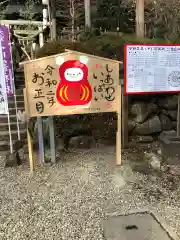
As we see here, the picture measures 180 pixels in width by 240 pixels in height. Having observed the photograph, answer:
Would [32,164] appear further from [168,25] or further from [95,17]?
[95,17]

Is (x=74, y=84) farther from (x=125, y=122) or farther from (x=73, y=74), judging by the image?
(x=125, y=122)

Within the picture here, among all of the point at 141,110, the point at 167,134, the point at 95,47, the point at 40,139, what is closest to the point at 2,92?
the point at 40,139

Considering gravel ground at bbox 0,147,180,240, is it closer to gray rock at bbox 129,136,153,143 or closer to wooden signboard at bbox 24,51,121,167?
gray rock at bbox 129,136,153,143

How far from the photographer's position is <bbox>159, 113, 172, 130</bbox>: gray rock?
5.26 m

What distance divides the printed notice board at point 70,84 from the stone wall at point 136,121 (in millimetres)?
1114

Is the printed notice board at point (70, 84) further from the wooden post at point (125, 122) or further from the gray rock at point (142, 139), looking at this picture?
the gray rock at point (142, 139)

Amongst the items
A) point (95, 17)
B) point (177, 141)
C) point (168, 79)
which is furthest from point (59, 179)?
point (95, 17)

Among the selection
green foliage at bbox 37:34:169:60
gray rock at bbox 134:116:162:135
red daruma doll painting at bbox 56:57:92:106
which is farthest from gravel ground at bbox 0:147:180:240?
green foliage at bbox 37:34:169:60

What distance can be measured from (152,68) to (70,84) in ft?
5.03

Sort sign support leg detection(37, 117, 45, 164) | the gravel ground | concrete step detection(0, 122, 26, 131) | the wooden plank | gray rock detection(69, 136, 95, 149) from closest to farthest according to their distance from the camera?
the gravel ground < sign support leg detection(37, 117, 45, 164) < the wooden plank < gray rock detection(69, 136, 95, 149) < concrete step detection(0, 122, 26, 131)

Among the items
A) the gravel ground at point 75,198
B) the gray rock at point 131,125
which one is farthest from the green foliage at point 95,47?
the gravel ground at point 75,198

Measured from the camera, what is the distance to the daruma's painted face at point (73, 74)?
3.84 m

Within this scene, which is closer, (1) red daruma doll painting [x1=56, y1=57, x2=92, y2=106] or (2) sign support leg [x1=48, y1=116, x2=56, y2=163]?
(1) red daruma doll painting [x1=56, y1=57, x2=92, y2=106]

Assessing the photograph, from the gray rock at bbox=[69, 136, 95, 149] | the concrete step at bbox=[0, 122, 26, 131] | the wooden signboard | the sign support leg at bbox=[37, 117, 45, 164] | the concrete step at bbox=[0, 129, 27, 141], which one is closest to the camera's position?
the wooden signboard
